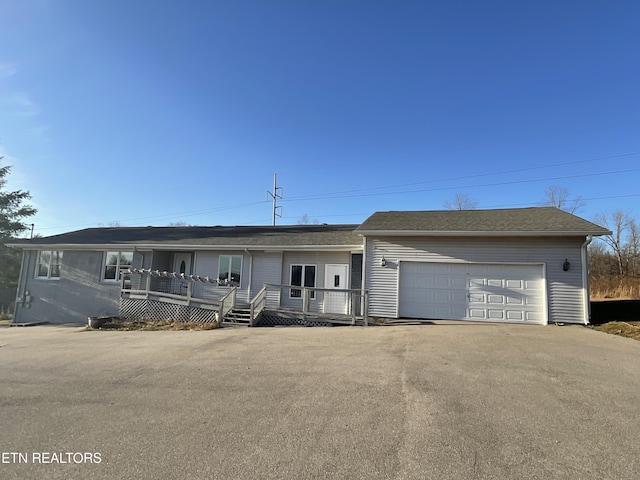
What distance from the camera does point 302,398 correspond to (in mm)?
4551

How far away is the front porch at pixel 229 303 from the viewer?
41.0ft

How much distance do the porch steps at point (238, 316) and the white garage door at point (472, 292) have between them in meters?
5.53

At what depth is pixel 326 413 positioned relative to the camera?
4066 millimetres

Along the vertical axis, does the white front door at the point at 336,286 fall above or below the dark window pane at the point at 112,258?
below

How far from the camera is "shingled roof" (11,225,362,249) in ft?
50.9

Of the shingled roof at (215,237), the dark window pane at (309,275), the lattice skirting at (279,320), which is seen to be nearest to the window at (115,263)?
the shingled roof at (215,237)

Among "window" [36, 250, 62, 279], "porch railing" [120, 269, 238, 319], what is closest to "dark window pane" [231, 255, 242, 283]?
"porch railing" [120, 269, 238, 319]

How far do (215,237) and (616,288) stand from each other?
24.0m

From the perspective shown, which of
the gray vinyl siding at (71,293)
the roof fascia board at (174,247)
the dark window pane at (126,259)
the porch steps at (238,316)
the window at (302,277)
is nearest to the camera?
the porch steps at (238,316)

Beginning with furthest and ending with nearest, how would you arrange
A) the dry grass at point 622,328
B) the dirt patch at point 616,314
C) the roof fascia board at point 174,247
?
the roof fascia board at point 174,247
the dirt patch at point 616,314
the dry grass at point 622,328

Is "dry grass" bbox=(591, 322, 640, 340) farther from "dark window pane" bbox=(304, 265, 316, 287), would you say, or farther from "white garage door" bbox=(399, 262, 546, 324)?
"dark window pane" bbox=(304, 265, 316, 287)

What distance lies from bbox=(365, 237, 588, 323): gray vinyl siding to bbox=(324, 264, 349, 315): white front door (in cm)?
140

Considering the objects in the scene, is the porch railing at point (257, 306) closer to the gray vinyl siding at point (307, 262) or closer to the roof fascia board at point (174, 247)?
the gray vinyl siding at point (307, 262)

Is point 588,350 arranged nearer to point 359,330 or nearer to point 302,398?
point 359,330
